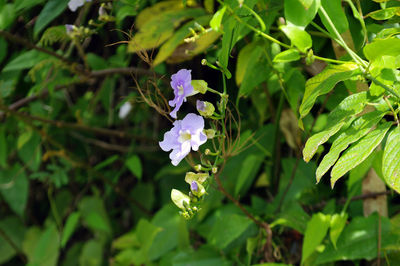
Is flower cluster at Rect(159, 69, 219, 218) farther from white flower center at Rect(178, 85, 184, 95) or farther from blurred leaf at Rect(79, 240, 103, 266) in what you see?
blurred leaf at Rect(79, 240, 103, 266)

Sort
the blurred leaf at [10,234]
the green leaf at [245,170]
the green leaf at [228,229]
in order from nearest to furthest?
the green leaf at [228,229], the green leaf at [245,170], the blurred leaf at [10,234]

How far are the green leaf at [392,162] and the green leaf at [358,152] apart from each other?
0.6 inches

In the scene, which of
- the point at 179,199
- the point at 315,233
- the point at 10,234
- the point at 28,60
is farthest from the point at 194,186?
the point at 10,234

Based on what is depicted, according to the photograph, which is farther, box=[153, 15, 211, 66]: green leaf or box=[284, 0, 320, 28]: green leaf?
box=[153, 15, 211, 66]: green leaf

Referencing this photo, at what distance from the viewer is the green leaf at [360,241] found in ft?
2.91

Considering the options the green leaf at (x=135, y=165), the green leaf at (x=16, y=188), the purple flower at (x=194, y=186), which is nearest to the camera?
the purple flower at (x=194, y=186)

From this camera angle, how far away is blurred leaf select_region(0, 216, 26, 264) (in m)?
1.71

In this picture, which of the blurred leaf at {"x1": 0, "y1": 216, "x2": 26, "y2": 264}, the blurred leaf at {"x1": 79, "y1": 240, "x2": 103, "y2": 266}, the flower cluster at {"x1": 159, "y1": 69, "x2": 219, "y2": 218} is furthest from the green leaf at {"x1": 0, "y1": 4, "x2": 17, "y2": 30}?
the blurred leaf at {"x1": 0, "y1": 216, "x2": 26, "y2": 264}

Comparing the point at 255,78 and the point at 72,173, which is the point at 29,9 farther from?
the point at 72,173

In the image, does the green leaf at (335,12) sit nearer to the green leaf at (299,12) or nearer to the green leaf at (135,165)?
the green leaf at (299,12)

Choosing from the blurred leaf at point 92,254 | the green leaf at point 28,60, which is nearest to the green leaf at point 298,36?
the green leaf at point 28,60

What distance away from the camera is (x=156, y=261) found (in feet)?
3.95

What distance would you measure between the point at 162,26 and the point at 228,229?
1.42 feet

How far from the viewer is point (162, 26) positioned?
102 cm
